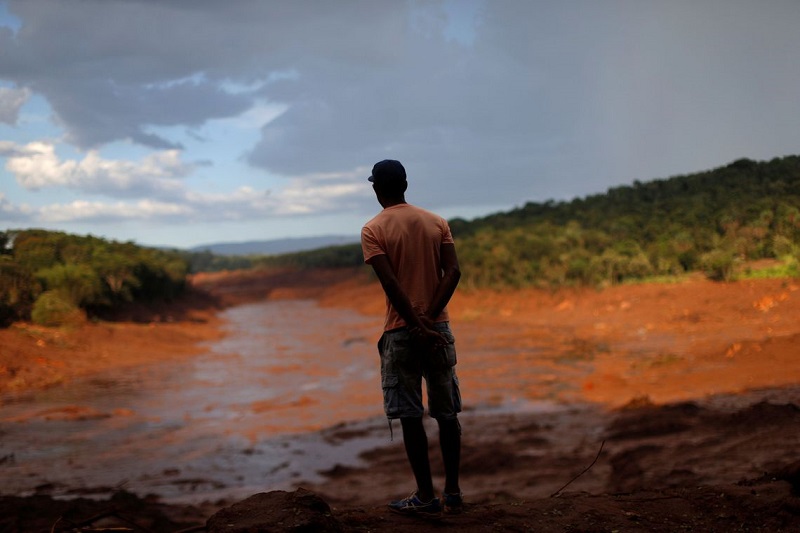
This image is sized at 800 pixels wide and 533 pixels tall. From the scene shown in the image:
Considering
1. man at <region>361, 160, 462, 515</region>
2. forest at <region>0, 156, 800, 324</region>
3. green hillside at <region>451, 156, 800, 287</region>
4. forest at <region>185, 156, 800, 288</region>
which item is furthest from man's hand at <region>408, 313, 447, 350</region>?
green hillside at <region>451, 156, 800, 287</region>

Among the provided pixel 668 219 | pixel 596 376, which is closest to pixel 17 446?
pixel 596 376

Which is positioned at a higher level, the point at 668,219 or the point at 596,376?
the point at 668,219

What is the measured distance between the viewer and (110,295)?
83.7 feet

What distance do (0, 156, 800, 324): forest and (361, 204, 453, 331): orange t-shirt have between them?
17999 millimetres

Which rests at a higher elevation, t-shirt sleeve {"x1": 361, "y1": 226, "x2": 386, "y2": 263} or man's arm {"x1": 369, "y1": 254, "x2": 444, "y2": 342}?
t-shirt sleeve {"x1": 361, "y1": 226, "x2": 386, "y2": 263}

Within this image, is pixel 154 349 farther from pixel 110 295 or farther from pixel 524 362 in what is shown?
pixel 524 362

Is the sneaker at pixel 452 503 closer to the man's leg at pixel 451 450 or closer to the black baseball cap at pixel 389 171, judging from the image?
the man's leg at pixel 451 450

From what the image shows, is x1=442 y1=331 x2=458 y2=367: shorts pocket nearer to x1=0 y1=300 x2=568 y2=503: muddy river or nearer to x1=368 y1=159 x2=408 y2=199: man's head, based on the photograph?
x1=368 y1=159 x2=408 y2=199: man's head

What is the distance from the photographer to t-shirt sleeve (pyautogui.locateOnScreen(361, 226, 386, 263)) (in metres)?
3.77

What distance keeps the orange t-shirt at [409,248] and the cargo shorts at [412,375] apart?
0.12 m

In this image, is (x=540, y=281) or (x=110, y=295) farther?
(x=540, y=281)

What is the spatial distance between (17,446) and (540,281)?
813 inches

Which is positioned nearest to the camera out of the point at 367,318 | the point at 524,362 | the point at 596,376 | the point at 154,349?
the point at 596,376

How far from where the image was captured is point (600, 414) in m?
10.2
